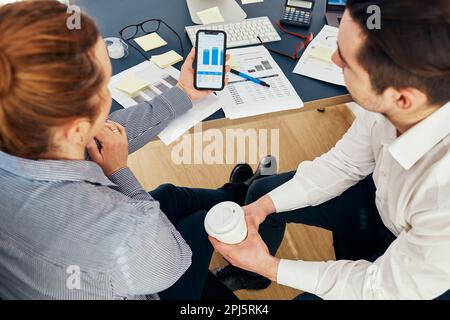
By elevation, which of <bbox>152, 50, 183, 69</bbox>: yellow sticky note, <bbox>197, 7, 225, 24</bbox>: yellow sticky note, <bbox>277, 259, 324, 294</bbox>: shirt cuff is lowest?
<bbox>277, 259, 324, 294</bbox>: shirt cuff

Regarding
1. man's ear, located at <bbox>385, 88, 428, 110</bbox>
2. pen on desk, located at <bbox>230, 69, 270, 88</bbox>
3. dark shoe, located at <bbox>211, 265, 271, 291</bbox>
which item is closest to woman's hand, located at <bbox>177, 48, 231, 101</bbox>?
pen on desk, located at <bbox>230, 69, 270, 88</bbox>

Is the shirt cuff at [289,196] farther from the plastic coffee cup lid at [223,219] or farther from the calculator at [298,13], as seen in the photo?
the calculator at [298,13]

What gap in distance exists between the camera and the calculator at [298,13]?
1.34 meters

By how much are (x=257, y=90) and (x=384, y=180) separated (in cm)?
42

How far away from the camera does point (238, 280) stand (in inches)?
55.7

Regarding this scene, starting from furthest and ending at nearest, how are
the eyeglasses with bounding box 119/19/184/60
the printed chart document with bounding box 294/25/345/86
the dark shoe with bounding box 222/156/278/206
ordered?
the dark shoe with bounding box 222/156/278/206
the eyeglasses with bounding box 119/19/184/60
the printed chart document with bounding box 294/25/345/86

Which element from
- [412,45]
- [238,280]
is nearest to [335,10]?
[412,45]

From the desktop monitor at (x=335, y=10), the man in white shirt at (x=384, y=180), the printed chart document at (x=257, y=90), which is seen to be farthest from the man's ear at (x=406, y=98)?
the desktop monitor at (x=335, y=10)

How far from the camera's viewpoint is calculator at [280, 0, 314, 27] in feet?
4.38

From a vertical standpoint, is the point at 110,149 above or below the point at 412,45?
below

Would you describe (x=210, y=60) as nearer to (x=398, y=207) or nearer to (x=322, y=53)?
(x=322, y=53)

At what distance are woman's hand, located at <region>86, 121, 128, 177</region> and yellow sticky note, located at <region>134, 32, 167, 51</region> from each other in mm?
381

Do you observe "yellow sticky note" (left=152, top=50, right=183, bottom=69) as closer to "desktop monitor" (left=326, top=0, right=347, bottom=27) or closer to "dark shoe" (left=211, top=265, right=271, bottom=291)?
"desktop monitor" (left=326, top=0, right=347, bottom=27)
